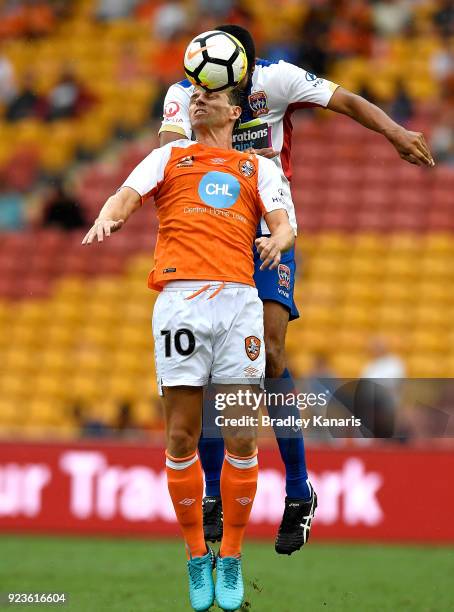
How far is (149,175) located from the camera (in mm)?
6398

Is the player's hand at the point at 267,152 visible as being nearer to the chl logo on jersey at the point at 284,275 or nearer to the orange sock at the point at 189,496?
the chl logo on jersey at the point at 284,275

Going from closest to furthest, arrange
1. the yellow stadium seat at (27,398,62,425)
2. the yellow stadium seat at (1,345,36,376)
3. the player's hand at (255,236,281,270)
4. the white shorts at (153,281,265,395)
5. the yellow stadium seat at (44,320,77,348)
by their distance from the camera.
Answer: the player's hand at (255,236,281,270) < the white shorts at (153,281,265,395) < the yellow stadium seat at (27,398,62,425) < the yellow stadium seat at (1,345,36,376) < the yellow stadium seat at (44,320,77,348)

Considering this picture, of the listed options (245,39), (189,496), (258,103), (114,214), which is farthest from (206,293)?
(245,39)

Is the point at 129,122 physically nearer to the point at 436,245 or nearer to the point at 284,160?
the point at 436,245

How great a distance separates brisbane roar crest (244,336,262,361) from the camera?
6.41 meters

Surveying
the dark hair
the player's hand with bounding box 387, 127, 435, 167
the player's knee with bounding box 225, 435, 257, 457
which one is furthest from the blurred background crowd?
the player's knee with bounding box 225, 435, 257, 457

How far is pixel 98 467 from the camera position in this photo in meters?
12.0

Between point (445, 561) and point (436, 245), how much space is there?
5.69 m

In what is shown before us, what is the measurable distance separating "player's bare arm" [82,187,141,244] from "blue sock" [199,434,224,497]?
5.21 ft

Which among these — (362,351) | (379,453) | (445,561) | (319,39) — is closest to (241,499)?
(445,561)

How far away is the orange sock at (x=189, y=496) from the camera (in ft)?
21.4

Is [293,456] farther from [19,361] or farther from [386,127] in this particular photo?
[19,361]

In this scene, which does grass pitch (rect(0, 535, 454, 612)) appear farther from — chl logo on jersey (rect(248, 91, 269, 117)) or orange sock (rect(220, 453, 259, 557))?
chl logo on jersey (rect(248, 91, 269, 117))

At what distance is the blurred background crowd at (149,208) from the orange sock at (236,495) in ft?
22.5
